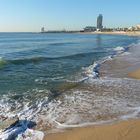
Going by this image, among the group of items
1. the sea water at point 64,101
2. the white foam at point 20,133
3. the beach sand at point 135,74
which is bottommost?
the beach sand at point 135,74

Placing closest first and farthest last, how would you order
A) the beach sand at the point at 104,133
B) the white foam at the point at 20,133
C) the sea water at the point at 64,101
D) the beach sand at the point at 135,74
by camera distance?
1. the beach sand at the point at 104,133
2. the white foam at the point at 20,133
3. the sea water at the point at 64,101
4. the beach sand at the point at 135,74

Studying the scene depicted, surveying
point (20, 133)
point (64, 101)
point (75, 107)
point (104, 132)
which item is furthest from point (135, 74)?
point (20, 133)

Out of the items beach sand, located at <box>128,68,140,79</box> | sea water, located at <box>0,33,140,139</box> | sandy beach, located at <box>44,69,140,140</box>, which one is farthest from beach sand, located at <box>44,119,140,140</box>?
beach sand, located at <box>128,68,140,79</box>

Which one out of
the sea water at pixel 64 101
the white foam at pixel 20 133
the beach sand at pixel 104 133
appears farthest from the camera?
the sea water at pixel 64 101

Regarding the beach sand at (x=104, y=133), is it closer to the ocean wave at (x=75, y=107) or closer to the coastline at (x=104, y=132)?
the coastline at (x=104, y=132)

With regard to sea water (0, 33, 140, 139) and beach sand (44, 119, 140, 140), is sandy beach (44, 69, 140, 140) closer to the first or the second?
beach sand (44, 119, 140, 140)

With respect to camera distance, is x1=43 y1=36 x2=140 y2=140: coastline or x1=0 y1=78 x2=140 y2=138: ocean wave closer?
x1=43 y1=36 x2=140 y2=140: coastline

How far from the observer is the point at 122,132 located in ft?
23.7

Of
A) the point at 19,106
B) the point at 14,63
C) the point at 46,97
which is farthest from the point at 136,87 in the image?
the point at 14,63

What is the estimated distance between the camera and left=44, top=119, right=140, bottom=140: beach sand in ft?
22.9

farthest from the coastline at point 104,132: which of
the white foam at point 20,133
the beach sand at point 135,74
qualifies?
the beach sand at point 135,74

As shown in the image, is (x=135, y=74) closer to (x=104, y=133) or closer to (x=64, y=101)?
(x=64, y=101)

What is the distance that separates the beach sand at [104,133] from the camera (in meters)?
6.97

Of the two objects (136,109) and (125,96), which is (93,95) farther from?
(136,109)
